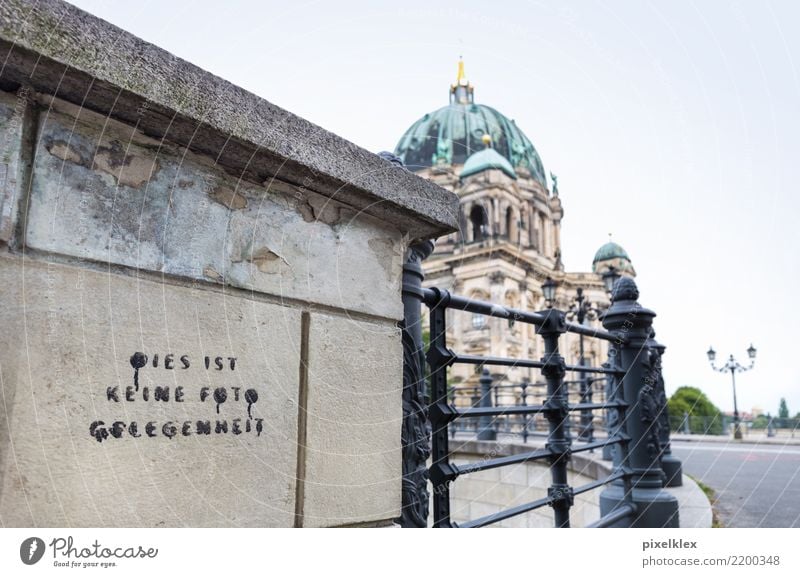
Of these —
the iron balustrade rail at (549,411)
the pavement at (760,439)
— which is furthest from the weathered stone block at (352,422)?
the pavement at (760,439)

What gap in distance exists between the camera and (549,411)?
112 inches

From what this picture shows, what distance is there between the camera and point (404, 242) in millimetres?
1891

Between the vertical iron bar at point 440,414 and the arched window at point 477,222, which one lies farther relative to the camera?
the arched window at point 477,222

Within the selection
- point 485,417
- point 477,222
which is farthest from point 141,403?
point 477,222

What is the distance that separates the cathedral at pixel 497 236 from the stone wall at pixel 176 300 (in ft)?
73.8

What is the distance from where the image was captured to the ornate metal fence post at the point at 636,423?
3.92 meters

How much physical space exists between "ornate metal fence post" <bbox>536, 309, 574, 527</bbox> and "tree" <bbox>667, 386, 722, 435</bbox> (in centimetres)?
1894

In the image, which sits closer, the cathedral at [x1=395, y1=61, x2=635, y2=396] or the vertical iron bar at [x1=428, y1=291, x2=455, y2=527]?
the vertical iron bar at [x1=428, y1=291, x2=455, y2=527]

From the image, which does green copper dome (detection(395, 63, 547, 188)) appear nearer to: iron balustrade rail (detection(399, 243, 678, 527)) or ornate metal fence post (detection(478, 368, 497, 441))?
ornate metal fence post (detection(478, 368, 497, 441))

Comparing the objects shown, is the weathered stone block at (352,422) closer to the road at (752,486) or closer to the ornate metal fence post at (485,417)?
the road at (752,486)

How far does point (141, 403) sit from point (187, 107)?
649 millimetres

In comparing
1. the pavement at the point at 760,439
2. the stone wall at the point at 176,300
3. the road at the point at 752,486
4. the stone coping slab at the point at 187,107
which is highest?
the stone coping slab at the point at 187,107

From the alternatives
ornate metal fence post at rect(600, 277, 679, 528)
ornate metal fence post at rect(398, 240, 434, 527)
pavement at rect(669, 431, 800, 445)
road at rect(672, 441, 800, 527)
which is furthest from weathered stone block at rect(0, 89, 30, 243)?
pavement at rect(669, 431, 800, 445)

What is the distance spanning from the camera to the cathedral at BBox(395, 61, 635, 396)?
2650 cm
